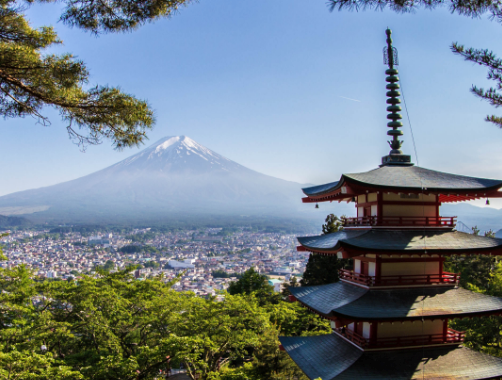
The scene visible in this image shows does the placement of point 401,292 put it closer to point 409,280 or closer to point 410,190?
point 409,280

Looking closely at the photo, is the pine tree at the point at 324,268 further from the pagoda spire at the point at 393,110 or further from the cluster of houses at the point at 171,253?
the cluster of houses at the point at 171,253

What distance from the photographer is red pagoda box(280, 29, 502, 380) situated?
8070 mm

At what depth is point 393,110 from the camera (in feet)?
33.6

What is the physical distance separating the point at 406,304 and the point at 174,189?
15859 centimetres

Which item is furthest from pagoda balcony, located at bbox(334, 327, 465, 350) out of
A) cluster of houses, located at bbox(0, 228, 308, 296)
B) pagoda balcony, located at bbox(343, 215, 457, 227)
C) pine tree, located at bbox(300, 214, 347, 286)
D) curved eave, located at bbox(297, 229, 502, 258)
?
cluster of houses, located at bbox(0, 228, 308, 296)

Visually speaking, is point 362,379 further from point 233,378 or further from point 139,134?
point 139,134

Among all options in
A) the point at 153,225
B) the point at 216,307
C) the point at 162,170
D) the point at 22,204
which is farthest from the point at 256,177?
the point at 216,307

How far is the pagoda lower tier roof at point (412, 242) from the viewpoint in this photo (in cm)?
834

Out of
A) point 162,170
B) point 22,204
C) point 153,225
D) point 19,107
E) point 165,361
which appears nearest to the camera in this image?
point 19,107

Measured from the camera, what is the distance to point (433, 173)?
377 inches

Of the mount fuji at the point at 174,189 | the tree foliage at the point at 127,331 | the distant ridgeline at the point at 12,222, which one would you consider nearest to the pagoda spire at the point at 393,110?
the tree foliage at the point at 127,331

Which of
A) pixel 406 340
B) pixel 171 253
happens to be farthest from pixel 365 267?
pixel 171 253

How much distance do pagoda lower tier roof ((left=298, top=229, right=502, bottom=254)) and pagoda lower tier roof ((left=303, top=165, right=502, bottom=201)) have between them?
1.04 metres

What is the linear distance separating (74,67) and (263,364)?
9.31 meters
